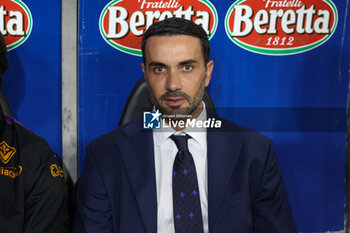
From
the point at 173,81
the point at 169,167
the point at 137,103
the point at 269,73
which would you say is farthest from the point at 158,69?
the point at 269,73

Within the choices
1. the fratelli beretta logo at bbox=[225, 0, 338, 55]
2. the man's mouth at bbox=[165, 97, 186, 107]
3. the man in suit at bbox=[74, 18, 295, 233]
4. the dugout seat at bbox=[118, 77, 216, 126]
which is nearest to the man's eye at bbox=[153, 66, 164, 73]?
the man in suit at bbox=[74, 18, 295, 233]

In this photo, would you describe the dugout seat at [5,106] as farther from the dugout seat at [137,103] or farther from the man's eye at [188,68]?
the man's eye at [188,68]

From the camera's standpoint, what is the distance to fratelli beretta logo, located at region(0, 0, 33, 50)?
162cm

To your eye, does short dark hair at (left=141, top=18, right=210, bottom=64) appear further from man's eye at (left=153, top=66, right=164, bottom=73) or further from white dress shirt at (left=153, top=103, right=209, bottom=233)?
white dress shirt at (left=153, top=103, right=209, bottom=233)

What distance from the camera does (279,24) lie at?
1.67 meters

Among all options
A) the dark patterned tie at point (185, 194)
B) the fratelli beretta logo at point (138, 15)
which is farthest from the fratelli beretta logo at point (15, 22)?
the dark patterned tie at point (185, 194)

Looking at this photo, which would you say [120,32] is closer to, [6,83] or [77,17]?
[77,17]

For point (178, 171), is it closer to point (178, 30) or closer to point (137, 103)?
point (137, 103)

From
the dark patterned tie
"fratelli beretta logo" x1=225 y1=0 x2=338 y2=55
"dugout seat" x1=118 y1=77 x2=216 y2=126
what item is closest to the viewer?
the dark patterned tie

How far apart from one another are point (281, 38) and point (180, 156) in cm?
82

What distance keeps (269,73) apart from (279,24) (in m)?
0.24

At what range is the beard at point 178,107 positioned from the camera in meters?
1.32

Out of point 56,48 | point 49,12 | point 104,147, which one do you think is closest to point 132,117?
point 104,147

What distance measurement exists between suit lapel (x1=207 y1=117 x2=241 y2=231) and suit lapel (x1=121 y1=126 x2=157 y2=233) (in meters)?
0.22
